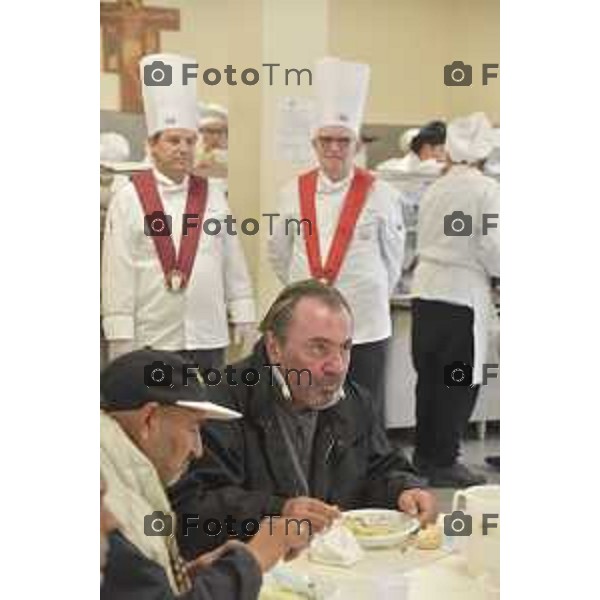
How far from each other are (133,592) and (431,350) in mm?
402

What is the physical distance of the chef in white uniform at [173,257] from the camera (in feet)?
4.20

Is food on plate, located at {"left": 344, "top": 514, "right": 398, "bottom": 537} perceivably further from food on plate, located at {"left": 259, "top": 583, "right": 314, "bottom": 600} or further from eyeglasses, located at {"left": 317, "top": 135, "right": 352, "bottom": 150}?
eyeglasses, located at {"left": 317, "top": 135, "right": 352, "bottom": 150}

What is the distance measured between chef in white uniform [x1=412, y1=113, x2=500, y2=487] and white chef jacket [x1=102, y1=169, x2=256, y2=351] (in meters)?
0.20

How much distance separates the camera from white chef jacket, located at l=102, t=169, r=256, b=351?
128 cm

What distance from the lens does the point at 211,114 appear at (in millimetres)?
1297

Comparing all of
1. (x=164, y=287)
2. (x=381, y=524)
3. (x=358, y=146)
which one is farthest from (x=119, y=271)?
(x=381, y=524)

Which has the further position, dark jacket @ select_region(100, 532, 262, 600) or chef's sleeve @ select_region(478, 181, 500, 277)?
chef's sleeve @ select_region(478, 181, 500, 277)

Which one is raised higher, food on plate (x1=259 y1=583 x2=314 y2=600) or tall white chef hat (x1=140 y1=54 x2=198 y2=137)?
tall white chef hat (x1=140 y1=54 x2=198 y2=137)

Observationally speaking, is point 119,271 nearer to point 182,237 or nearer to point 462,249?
point 182,237

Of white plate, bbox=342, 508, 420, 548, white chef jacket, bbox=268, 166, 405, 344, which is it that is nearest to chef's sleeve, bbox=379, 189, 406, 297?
white chef jacket, bbox=268, 166, 405, 344

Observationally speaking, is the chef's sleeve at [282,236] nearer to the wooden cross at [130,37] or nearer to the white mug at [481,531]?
the wooden cross at [130,37]
